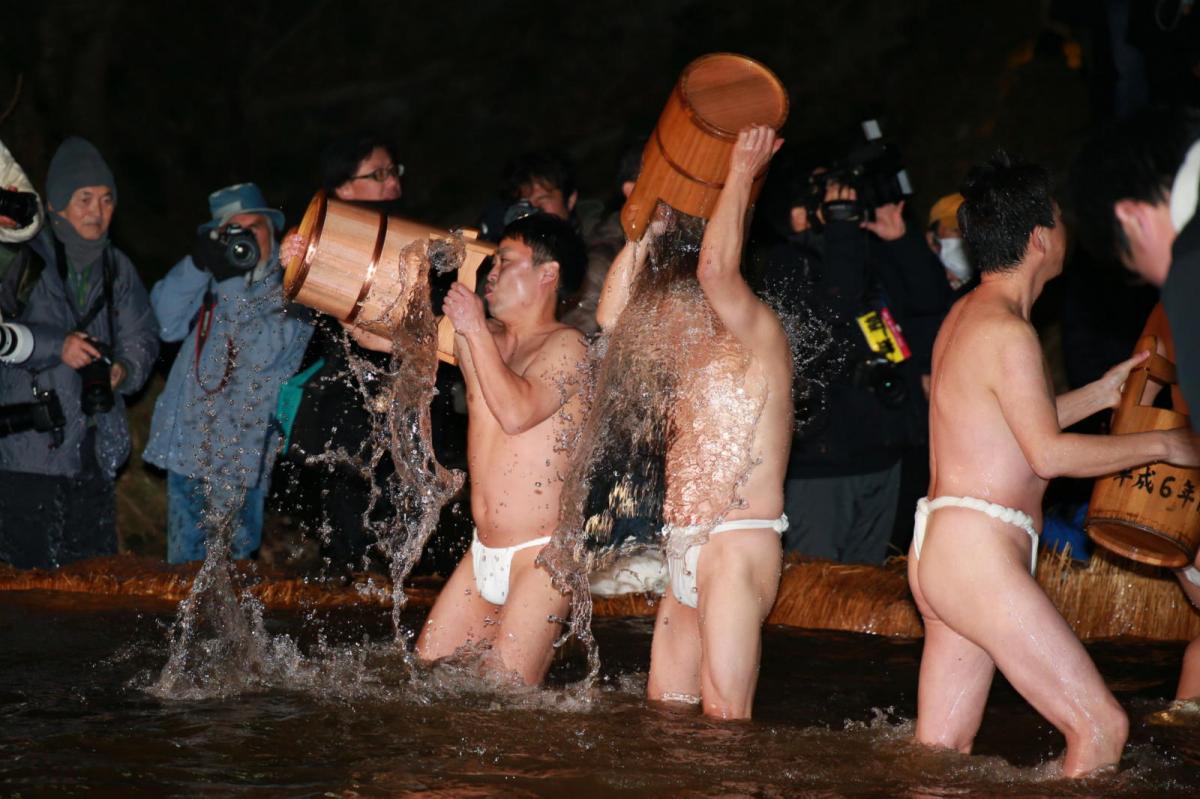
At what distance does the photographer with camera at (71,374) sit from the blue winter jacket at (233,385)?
0.26 m

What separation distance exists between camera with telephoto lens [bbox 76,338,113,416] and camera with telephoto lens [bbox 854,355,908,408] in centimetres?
320

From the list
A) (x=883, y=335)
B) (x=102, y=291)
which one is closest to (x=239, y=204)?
(x=102, y=291)

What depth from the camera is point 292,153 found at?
1384cm

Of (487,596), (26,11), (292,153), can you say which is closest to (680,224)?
(487,596)

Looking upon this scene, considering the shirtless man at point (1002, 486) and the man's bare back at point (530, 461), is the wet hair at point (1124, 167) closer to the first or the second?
the shirtless man at point (1002, 486)

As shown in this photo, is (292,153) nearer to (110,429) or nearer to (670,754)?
(110,429)

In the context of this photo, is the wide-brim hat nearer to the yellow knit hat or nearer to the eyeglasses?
the eyeglasses

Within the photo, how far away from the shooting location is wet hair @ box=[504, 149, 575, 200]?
6137 mm

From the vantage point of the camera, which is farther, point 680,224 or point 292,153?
point 292,153

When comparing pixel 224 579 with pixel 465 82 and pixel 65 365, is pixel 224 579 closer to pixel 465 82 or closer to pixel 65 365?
pixel 65 365

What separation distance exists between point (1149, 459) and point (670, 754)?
1431 millimetres

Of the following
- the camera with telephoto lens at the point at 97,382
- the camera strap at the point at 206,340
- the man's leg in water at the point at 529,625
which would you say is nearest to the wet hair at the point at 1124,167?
the man's leg in water at the point at 529,625

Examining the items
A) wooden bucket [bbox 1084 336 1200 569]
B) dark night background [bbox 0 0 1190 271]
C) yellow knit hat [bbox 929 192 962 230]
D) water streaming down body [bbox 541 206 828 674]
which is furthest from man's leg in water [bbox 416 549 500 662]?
dark night background [bbox 0 0 1190 271]

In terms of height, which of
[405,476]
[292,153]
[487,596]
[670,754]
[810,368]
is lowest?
[670,754]
